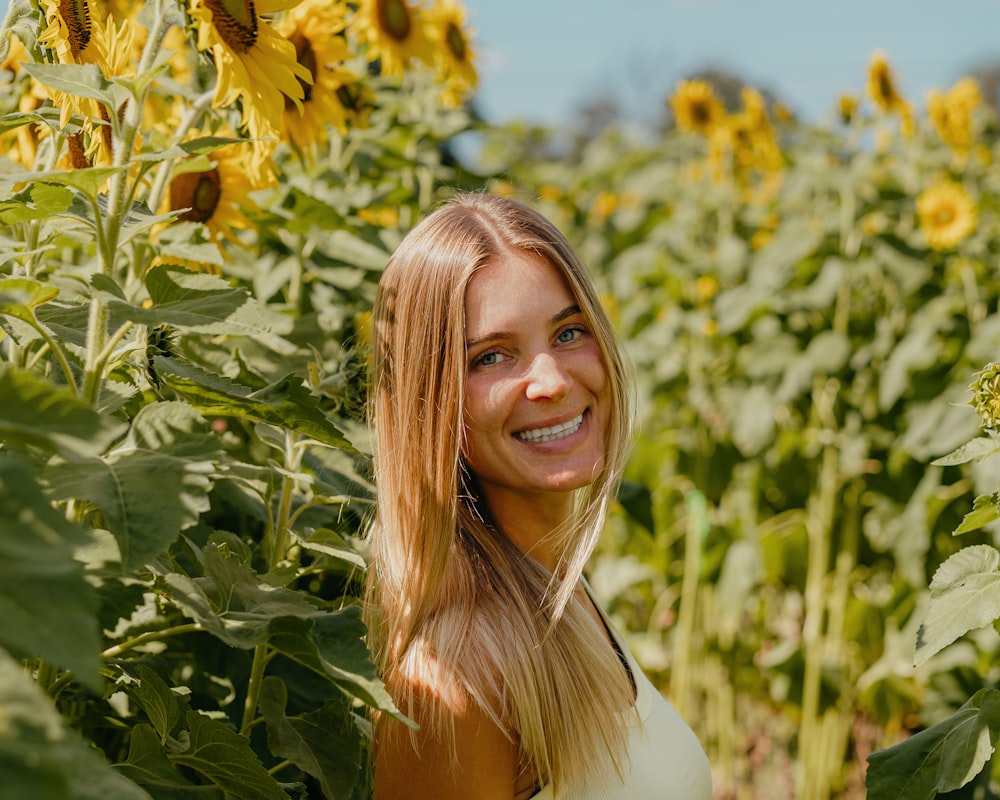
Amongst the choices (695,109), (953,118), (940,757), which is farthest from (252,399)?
(695,109)

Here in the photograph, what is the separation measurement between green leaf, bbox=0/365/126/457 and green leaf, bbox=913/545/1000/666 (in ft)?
3.10

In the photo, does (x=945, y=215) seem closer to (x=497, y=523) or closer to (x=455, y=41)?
(x=455, y=41)

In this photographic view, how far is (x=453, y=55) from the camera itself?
290cm

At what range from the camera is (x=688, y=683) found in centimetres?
372

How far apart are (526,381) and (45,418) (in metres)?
0.85

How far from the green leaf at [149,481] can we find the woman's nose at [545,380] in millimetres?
611

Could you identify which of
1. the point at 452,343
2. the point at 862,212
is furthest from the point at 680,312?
the point at 452,343

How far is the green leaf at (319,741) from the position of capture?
1215 millimetres

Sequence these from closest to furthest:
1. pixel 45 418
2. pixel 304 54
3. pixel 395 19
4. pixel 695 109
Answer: pixel 45 418 < pixel 304 54 < pixel 395 19 < pixel 695 109

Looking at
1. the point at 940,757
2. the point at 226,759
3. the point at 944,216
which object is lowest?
the point at 940,757

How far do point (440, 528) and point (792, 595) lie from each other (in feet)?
10.5

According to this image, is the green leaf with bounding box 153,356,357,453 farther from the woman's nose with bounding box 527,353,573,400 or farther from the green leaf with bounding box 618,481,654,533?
the green leaf with bounding box 618,481,654,533

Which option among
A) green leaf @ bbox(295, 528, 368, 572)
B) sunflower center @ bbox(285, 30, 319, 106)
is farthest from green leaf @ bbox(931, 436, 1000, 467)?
sunflower center @ bbox(285, 30, 319, 106)

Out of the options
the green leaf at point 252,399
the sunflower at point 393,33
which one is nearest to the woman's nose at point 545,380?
the green leaf at point 252,399
